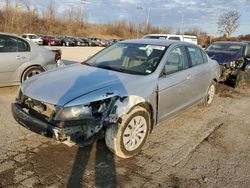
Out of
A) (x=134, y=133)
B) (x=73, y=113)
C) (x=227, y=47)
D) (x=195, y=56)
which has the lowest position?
(x=134, y=133)

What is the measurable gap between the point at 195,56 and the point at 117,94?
267 centimetres

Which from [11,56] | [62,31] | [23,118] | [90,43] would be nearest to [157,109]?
[23,118]

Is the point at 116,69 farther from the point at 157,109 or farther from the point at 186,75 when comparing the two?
the point at 186,75

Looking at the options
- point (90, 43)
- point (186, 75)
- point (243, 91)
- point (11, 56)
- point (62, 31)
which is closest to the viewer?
point (186, 75)

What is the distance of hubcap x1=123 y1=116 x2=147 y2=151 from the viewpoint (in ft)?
12.6

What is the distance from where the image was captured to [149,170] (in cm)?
364

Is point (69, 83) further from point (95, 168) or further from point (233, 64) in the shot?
point (233, 64)

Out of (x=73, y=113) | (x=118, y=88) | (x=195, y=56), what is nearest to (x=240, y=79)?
(x=195, y=56)

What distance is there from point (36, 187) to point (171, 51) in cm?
303

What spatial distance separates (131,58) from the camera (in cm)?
484

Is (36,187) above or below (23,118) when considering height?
below

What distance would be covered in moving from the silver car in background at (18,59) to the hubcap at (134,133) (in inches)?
166

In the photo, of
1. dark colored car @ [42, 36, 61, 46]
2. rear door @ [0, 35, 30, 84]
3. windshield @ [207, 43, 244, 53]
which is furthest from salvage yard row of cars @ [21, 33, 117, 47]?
rear door @ [0, 35, 30, 84]

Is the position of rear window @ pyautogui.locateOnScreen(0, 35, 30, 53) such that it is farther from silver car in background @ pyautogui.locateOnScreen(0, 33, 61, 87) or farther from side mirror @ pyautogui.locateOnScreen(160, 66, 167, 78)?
side mirror @ pyautogui.locateOnScreen(160, 66, 167, 78)
